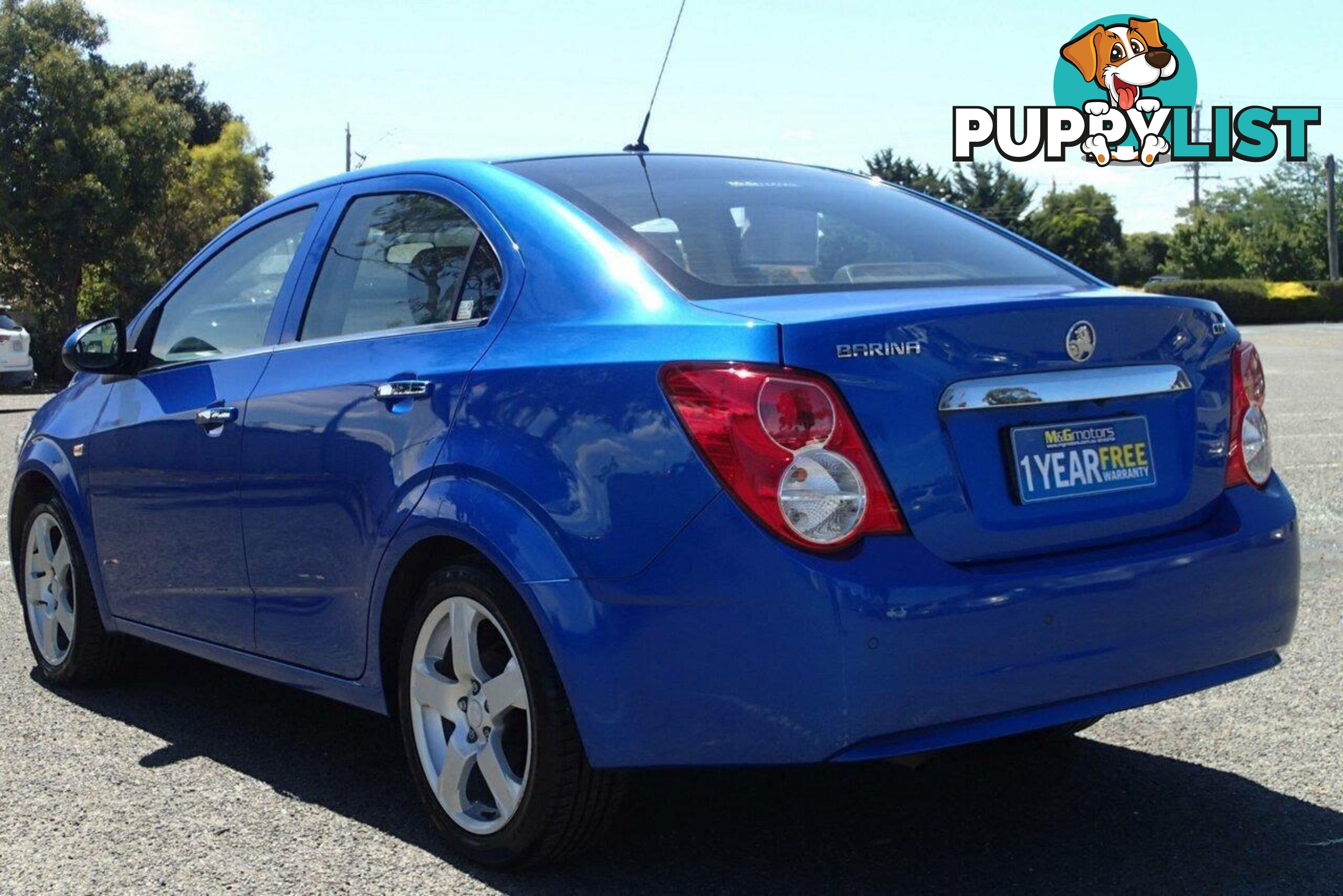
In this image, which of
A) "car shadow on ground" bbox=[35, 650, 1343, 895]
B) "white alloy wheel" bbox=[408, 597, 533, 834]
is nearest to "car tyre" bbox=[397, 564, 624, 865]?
"white alloy wheel" bbox=[408, 597, 533, 834]

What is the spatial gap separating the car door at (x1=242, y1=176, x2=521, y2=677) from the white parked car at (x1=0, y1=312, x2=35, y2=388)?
63.9 ft

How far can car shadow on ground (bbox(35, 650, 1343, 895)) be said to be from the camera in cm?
357

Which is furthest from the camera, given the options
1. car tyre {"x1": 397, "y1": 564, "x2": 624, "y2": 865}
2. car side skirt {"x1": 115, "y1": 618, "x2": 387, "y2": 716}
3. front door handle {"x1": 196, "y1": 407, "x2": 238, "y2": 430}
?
front door handle {"x1": 196, "y1": 407, "x2": 238, "y2": 430}

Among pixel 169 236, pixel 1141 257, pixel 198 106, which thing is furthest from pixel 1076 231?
pixel 169 236

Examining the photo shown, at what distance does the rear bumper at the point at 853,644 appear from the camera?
3.07 metres

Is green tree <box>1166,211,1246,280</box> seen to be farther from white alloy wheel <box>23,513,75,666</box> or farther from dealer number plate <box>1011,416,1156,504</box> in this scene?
dealer number plate <box>1011,416,1156,504</box>

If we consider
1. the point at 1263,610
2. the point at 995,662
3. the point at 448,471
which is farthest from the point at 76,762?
the point at 1263,610

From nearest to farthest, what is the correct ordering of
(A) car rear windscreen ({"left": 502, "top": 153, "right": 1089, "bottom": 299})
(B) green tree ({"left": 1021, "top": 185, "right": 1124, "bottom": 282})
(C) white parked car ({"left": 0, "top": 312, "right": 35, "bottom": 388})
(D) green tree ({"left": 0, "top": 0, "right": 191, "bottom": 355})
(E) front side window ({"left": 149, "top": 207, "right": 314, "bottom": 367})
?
(A) car rear windscreen ({"left": 502, "top": 153, "right": 1089, "bottom": 299}) → (E) front side window ({"left": 149, "top": 207, "right": 314, "bottom": 367}) → (C) white parked car ({"left": 0, "top": 312, "right": 35, "bottom": 388}) → (D) green tree ({"left": 0, "top": 0, "right": 191, "bottom": 355}) → (B) green tree ({"left": 1021, "top": 185, "right": 1124, "bottom": 282})

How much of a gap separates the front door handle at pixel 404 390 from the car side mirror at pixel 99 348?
65.6 inches

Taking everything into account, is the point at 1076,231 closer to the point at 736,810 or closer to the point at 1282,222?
the point at 1282,222

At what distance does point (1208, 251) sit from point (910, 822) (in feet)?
332

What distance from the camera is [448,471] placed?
12.0ft

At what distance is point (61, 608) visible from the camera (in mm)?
5664

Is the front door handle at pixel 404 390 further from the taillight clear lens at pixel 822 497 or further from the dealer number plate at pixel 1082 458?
the dealer number plate at pixel 1082 458
